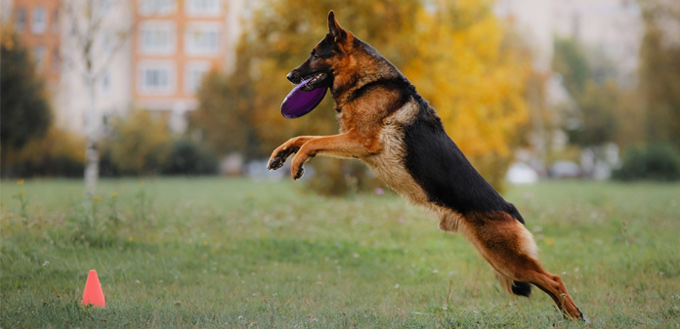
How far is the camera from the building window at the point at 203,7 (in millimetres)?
58156

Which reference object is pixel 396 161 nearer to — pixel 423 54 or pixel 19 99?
pixel 423 54

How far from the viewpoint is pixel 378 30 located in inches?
770

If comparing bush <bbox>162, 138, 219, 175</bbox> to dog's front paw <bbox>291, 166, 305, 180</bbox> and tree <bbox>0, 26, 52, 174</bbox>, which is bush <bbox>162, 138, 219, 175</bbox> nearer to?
tree <bbox>0, 26, 52, 174</bbox>

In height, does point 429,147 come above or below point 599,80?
below

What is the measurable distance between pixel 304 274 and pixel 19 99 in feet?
84.8

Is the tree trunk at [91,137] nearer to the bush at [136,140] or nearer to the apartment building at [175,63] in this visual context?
the bush at [136,140]

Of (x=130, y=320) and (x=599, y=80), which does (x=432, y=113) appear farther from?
(x=599, y=80)

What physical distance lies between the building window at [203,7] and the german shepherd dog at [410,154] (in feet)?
180

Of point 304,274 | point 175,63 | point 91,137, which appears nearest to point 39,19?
point 175,63

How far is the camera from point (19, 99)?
29.1 metres

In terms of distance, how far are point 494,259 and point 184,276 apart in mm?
3666

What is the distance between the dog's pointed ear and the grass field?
186 cm

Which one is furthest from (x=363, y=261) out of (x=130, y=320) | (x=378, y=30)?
(x=378, y=30)

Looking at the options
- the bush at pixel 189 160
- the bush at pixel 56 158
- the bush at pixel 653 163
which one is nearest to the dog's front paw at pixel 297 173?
the bush at pixel 653 163
